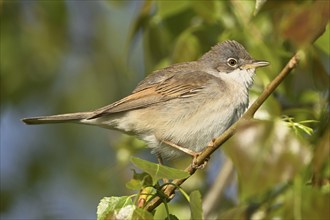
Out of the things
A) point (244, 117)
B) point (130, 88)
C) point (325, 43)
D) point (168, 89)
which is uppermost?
point (325, 43)

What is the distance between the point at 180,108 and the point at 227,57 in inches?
24.8

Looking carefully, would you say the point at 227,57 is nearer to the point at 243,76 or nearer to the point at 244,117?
the point at 243,76

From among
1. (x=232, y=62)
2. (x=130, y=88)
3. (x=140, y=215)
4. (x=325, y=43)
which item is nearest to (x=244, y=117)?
(x=140, y=215)

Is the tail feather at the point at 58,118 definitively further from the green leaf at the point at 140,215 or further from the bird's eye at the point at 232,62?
the green leaf at the point at 140,215

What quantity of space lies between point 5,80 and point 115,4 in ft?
3.76

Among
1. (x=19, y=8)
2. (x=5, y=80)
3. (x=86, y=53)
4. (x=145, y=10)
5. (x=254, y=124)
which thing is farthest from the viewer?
(x=86, y=53)

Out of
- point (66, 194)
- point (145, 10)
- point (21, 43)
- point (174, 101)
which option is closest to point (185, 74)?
point (174, 101)

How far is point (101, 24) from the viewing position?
8305 mm

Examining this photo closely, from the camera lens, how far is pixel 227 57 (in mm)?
5438

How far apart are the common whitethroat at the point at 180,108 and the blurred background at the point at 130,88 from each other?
0.37 feet

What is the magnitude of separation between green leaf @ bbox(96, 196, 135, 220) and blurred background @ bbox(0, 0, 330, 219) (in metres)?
0.53

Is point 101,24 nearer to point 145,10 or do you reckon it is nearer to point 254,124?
point 145,10

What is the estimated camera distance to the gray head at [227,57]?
5.24 meters

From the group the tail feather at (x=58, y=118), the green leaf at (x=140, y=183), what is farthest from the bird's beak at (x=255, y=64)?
the green leaf at (x=140, y=183)
